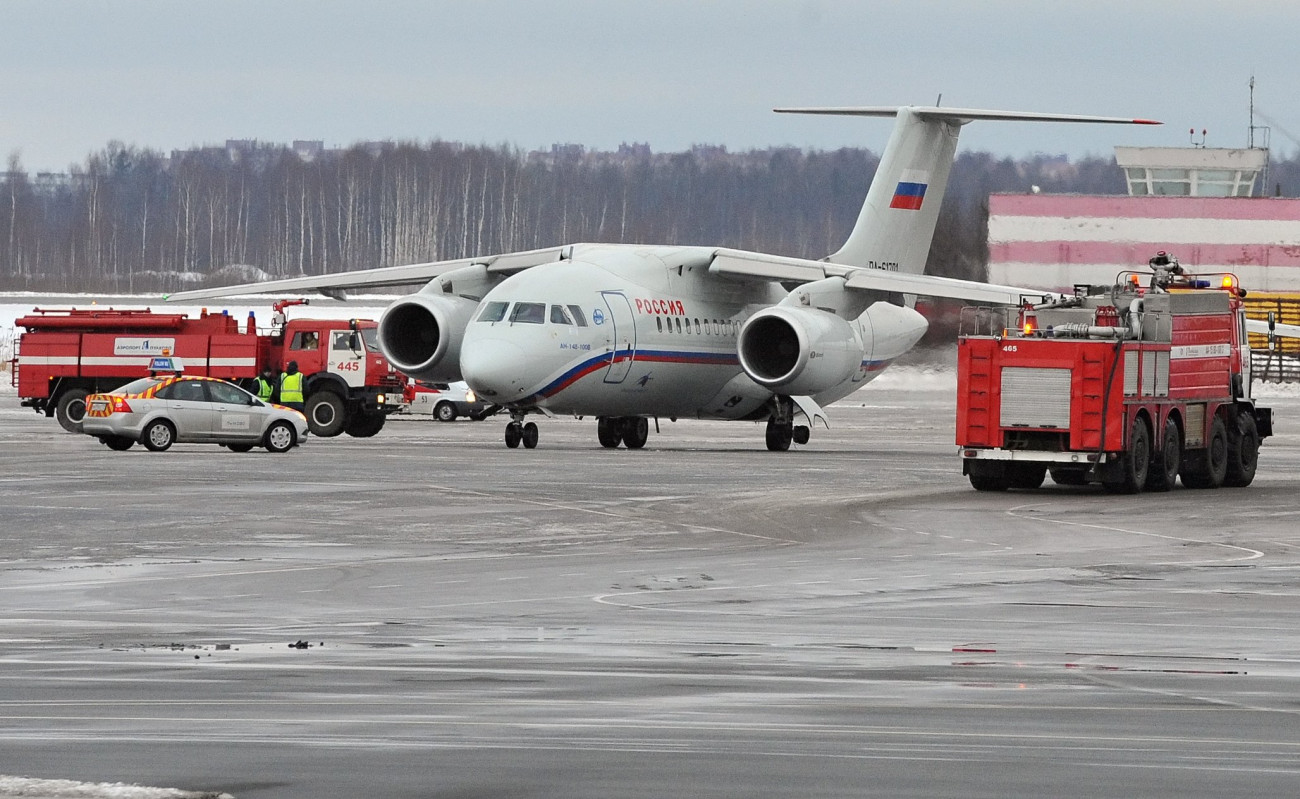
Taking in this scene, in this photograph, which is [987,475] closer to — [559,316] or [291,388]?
[559,316]

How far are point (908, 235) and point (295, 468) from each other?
16640mm

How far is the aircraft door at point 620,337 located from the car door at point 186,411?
6600 millimetres

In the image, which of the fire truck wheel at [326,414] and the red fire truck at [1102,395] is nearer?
the red fire truck at [1102,395]

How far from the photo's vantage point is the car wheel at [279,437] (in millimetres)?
35938

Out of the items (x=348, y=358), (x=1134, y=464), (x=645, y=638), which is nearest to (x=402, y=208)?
(x=348, y=358)

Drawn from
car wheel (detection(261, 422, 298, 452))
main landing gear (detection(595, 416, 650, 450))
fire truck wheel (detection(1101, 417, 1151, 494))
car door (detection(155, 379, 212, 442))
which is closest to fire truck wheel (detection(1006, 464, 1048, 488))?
fire truck wheel (detection(1101, 417, 1151, 494))

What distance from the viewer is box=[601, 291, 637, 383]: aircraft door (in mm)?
36094

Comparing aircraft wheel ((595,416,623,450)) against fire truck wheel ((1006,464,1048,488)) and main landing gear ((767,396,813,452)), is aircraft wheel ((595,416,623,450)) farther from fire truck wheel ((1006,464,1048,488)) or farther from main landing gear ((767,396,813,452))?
fire truck wheel ((1006,464,1048,488))

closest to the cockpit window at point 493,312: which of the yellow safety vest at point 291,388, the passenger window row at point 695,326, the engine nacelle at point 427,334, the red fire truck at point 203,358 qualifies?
the engine nacelle at point 427,334

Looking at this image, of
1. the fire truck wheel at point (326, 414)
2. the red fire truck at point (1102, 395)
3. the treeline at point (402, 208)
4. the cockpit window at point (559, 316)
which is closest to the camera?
the red fire truck at point (1102, 395)

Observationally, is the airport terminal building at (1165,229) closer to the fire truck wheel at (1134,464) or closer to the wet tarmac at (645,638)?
the fire truck wheel at (1134,464)

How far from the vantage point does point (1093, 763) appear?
8469 millimetres

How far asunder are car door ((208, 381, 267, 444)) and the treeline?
9368 cm

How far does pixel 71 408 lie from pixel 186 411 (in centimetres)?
923
